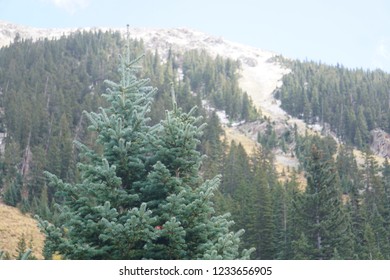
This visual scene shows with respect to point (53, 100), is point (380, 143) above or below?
below

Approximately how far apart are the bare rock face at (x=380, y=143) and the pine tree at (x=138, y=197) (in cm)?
12563

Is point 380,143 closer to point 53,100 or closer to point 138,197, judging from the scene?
point 53,100

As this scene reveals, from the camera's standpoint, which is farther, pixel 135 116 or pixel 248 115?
pixel 248 115

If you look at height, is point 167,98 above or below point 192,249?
above

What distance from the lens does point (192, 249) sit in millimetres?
9234

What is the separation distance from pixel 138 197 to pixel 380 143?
131661 millimetres

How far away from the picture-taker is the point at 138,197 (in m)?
9.20

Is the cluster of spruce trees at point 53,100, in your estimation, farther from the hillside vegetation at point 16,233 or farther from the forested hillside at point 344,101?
the forested hillside at point 344,101

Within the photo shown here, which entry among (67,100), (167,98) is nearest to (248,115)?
(167,98)

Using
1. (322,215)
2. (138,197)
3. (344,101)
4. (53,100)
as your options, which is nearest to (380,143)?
(344,101)

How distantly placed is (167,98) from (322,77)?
263 ft

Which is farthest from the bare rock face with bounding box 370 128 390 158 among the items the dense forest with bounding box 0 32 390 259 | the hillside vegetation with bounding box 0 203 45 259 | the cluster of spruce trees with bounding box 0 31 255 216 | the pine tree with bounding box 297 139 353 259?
the hillside vegetation with bounding box 0 203 45 259

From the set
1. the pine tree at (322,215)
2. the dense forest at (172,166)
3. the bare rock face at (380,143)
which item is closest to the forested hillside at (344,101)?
the dense forest at (172,166)
